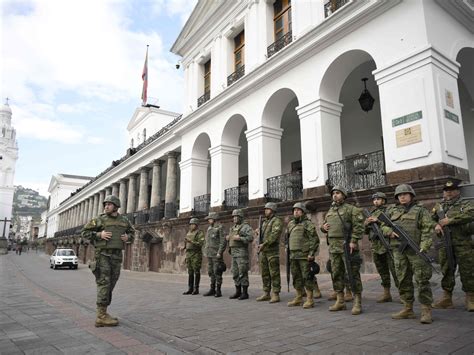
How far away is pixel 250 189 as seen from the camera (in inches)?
539

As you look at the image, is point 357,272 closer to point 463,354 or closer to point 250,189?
point 463,354

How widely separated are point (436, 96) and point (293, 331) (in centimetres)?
684

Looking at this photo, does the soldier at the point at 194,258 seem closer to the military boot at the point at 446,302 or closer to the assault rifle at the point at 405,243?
the assault rifle at the point at 405,243

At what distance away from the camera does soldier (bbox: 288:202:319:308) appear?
632 centimetres

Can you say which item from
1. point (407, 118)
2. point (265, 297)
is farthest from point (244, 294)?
point (407, 118)

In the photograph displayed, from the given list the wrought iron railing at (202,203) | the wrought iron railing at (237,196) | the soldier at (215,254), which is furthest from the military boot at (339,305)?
the wrought iron railing at (202,203)

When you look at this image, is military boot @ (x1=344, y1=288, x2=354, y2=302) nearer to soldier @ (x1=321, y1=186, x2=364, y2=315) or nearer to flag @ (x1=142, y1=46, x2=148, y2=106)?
soldier @ (x1=321, y1=186, x2=364, y2=315)

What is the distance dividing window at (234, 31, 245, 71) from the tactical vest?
12.1 m

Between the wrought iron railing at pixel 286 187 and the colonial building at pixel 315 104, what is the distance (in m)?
0.05

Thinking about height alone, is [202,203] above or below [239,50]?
below

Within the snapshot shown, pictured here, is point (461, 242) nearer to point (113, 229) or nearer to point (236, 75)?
point (113, 229)

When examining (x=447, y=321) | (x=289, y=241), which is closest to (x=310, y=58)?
(x=289, y=241)

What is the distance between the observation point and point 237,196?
15.2 m

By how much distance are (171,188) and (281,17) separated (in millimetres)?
11196
